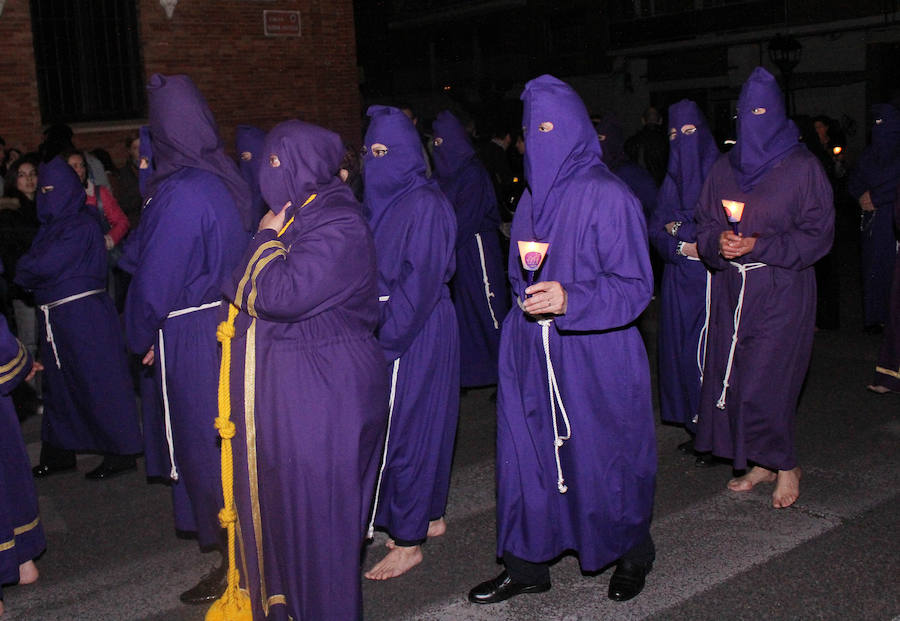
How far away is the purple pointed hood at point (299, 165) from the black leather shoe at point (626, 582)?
2172mm

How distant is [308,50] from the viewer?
53.6ft

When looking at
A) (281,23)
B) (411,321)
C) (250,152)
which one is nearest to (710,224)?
(411,321)

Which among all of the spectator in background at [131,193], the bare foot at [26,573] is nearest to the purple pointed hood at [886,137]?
the spectator in background at [131,193]

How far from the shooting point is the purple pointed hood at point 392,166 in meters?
5.01

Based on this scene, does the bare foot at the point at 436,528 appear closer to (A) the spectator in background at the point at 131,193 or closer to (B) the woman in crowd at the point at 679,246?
(B) the woman in crowd at the point at 679,246

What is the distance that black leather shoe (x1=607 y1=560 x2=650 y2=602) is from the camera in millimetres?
4598

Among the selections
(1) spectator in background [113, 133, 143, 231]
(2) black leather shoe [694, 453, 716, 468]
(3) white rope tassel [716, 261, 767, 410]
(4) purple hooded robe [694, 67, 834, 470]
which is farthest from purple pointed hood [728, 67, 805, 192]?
(1) spectator in background [113, 133, 143, 231]

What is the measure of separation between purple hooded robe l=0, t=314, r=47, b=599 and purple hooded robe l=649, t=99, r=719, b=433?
391 cm

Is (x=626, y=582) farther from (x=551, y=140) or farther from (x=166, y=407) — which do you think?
(x=166, y=407)

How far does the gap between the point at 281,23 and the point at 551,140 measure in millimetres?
12680

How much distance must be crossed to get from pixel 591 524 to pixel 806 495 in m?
2.05

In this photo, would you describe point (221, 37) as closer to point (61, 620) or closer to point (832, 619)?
point (61, 620)

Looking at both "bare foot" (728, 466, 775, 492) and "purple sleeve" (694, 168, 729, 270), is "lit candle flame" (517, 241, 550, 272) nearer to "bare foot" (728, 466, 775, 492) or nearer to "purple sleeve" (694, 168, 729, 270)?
"purple sleeve" (694, 168, 729, 270)

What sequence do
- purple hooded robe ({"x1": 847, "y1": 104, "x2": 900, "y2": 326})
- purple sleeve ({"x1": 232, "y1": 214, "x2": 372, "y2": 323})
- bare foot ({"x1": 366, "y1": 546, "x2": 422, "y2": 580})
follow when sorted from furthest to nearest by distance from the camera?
purple hooded robe ({"x1": 847, "y1": 104, "x2": 900, "y2": 326})
bare foot ({"x1": 366, "y1": 546, "x2": 422, "y2": 580})
purple sleeve ({"x1": 232, "y1": 214, "x2": 372, "y2": 323})
